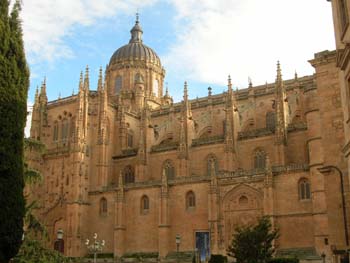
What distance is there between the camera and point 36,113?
54906 millimetres

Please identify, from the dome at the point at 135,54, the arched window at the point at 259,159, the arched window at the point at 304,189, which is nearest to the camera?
the arched window at the point at 304,189

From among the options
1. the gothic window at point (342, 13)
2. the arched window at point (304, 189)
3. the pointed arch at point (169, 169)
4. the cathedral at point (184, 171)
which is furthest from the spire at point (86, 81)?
the gothic window at point (342, 13)

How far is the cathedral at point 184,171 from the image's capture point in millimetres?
37250

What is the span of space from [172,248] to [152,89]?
28.7 m

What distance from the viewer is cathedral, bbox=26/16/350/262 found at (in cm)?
3725

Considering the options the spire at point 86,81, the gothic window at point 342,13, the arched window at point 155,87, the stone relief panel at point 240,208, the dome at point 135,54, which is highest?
the dome at point 135,54

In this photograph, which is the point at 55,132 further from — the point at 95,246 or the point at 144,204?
the point at 95,246

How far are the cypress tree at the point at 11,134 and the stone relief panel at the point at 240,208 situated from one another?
2594 centimetres

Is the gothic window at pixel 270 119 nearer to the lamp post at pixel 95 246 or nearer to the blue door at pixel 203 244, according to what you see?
the blue door at pixel 203 244

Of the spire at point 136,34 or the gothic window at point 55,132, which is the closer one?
the gothic window at point 55,132

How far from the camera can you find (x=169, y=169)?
4966 centimetres

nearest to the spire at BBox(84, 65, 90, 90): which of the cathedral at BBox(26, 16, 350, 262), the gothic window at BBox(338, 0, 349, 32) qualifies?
the cathedral at BBox(26, 16, 350, 262)

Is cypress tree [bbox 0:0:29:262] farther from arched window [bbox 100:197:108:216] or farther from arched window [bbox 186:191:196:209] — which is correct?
arched window [bbox 100:197:108:216]

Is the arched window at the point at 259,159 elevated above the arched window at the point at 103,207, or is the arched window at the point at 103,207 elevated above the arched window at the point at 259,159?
the arched window at the point at 259,159
